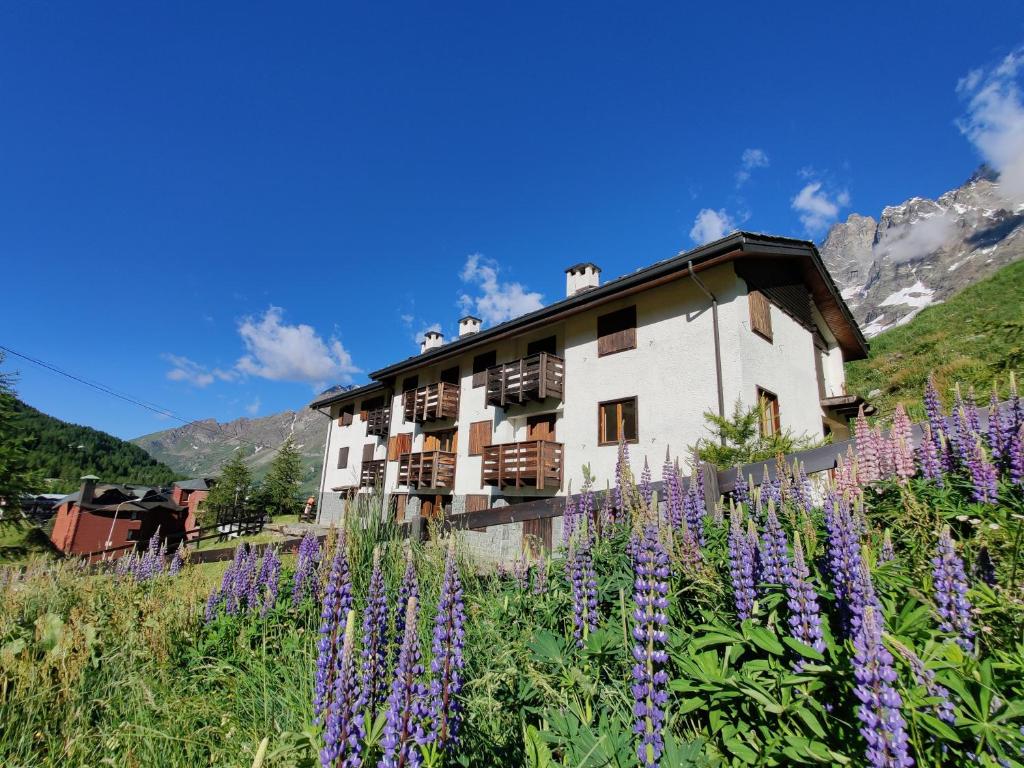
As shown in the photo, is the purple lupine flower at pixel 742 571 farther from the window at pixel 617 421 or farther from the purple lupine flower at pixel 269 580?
the window at pixel 617 421

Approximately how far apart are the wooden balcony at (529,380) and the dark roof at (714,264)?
1334 millimetres

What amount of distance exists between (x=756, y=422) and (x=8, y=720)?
488 inches

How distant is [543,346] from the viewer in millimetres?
18312

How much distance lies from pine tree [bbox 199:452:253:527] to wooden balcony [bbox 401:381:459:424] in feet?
86.8

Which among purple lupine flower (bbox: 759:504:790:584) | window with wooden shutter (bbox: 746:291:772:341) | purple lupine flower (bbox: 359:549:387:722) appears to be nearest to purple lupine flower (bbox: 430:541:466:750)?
purple lupine flower (bbox: 359:549:387:722)

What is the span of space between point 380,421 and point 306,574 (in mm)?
A: 22861

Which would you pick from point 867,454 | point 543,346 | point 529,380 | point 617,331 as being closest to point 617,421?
point 617,331

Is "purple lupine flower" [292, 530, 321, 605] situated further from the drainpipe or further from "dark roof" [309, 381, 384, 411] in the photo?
→ "dark roof" [309, 381, 384, 411]

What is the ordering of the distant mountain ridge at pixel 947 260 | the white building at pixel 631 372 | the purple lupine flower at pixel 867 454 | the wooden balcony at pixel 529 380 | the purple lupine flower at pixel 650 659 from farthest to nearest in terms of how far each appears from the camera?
the distant mountain ridge at pixel 947 260
the wooden balcony at pixel 529 380
the white building at pixel 631 372
the purple lupine flower at pixel 867 454
the purple lupine flower at pixel 650 659

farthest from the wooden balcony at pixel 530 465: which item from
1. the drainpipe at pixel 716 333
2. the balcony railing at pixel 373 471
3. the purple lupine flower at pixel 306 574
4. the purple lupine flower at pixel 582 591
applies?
the purple lupine flower at pixel 582 591

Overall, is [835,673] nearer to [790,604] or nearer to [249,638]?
[790,604]

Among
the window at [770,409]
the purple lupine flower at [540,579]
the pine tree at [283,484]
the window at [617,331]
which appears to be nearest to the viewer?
the purple lupine flower at [540,579]

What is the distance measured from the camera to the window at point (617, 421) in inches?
574

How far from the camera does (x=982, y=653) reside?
7.49ft
